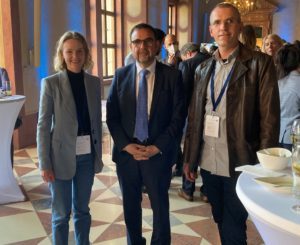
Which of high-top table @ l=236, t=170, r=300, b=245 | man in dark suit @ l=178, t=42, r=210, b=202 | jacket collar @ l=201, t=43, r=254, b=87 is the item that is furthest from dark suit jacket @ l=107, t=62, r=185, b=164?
high-top table @ l=236, t=170, r=300, b=245

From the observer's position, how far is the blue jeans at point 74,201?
2.12 m

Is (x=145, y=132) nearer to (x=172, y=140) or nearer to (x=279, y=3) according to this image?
(x=172, y=140)

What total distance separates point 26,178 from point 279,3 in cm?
1148

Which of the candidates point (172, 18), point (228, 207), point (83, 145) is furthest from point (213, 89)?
point (172, 18)

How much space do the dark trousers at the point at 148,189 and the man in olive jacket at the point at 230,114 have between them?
20 centimetres

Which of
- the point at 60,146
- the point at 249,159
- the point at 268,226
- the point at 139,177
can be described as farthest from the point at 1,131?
the point at 268,226

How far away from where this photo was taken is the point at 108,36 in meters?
9.23

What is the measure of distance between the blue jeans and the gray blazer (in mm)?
81

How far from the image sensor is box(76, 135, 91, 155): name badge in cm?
213

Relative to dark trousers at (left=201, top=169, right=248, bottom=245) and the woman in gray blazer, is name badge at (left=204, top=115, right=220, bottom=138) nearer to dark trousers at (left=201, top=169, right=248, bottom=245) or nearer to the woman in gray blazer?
dark trousers at (left=201, top=169, right=248, bottom=245)

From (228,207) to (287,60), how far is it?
1573mm

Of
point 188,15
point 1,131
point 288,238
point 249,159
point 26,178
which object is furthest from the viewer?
point 188,15

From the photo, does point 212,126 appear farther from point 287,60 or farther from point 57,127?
point 287,60

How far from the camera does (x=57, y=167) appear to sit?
81.6 inches
